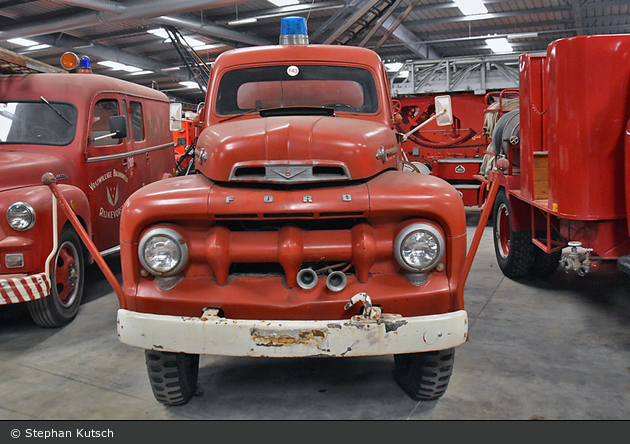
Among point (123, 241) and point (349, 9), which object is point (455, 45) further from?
point (123, 241)

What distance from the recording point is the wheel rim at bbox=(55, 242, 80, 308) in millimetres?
4449

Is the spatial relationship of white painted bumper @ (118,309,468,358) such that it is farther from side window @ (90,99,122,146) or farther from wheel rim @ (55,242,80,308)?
side window @ (90,99,122,146)

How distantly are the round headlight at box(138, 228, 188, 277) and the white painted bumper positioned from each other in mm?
237

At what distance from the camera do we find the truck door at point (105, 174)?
5.24m

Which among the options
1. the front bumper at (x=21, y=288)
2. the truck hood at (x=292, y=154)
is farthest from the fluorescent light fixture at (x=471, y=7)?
the front bumper at (x=21, y=288)

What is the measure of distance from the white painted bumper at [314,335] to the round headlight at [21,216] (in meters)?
2.08

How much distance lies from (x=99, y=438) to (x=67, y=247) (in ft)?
7.59

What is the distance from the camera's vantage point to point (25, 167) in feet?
14.5

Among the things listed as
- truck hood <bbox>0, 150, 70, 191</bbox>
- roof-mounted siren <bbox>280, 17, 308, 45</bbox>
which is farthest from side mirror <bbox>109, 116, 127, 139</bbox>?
roof-mounted siren <bbox>280, 17, 308, 45</bbox>

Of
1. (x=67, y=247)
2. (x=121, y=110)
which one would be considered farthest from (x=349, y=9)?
(x=67, y=247)

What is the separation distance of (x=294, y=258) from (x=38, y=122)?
3.74 m

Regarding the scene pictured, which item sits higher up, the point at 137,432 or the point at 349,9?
the point at 349,9

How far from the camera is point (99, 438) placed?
8.82 ft

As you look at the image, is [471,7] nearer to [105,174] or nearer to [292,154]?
[105,174]
